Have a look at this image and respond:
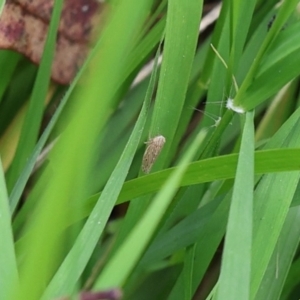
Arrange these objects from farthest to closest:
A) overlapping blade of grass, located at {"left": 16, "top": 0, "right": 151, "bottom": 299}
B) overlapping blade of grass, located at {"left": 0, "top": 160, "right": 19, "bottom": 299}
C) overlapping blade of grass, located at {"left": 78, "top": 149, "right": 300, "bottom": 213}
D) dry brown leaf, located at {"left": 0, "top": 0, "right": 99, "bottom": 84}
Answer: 1. dry brown leaf, located at {"left": 0, "top": 0, "right": 99, "bottom": 84}
2. overlapping blade of grass, located at {"left": 78, "top": 149, "right": 300, "bottom": 213}
3. overlapping blade of grass, located at {"left": 0, "top": 160, "right": 19, "bottom": 299}
4. overlapping blade of grass, located at {"left": 16, "top": 0, "right": 151, "bottom": 299}

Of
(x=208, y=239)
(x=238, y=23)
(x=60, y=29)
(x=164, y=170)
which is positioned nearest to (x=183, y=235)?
(x=208, y=239)

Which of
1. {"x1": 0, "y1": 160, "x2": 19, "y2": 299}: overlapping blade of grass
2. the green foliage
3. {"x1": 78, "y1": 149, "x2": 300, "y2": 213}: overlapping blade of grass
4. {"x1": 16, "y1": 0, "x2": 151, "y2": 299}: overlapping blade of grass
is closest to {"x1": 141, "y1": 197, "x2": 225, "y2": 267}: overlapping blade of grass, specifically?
the green foliage

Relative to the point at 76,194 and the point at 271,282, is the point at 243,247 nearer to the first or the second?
the point at 76,194

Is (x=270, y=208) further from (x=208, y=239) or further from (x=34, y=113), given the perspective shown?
(x=34, y=113)

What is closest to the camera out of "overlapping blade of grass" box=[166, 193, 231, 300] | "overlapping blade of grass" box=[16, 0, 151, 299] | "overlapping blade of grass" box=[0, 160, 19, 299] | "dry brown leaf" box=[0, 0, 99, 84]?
"overlapping blade of grass" box=[16, 0, 151, 299]

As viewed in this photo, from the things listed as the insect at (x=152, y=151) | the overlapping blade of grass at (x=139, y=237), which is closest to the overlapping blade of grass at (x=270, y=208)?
the insect at (x=152, y=151)

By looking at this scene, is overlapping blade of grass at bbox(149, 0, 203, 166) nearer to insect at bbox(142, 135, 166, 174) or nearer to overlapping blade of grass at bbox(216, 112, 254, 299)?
insect at bbox(142, 135, 166, 174)
